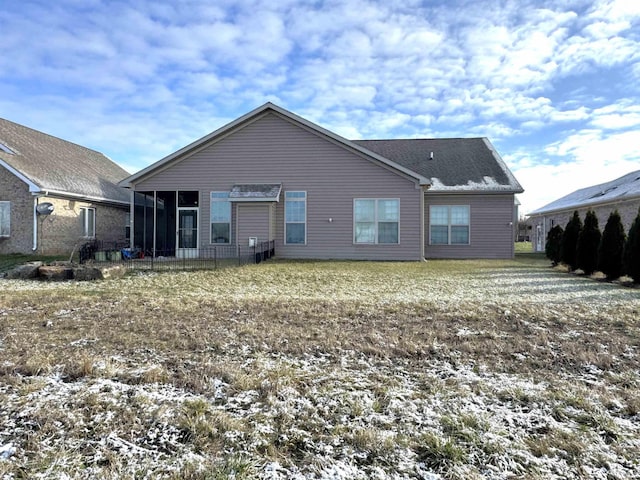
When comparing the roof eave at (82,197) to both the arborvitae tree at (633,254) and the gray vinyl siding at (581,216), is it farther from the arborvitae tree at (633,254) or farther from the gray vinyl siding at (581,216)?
the gray vinyl siding at (581,216)

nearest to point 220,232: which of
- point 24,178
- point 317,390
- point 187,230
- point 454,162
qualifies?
point 187,230

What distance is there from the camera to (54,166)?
17688mm

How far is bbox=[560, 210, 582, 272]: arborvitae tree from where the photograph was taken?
44.0 feet

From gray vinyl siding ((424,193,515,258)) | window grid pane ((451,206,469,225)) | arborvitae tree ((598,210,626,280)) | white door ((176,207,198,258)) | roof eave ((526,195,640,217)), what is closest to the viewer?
arborvitae tree ((598,210,626,280))

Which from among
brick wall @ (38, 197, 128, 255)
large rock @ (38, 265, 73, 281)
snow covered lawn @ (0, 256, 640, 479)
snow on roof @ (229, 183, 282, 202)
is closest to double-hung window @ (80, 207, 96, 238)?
brick wall @ (38, 197, 128, 255)

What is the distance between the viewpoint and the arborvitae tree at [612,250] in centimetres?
1089

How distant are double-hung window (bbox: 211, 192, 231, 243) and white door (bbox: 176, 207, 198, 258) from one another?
31.6 inches

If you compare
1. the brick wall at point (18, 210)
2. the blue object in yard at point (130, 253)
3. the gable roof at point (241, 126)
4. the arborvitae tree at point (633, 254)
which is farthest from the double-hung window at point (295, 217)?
the brick wall at point (18, 210)

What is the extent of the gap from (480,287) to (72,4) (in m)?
13.0

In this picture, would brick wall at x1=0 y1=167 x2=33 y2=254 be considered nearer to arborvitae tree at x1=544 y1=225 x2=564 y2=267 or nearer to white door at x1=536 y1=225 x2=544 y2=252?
arborvitae tree at x1=544 y1=225 x2=564 y2=267

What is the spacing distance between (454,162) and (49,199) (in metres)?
18.4

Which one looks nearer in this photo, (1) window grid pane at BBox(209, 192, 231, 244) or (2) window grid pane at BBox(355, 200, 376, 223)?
(2) window grid pane at BBox(355, 200, 376, 223)

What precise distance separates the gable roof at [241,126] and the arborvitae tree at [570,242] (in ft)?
18.4

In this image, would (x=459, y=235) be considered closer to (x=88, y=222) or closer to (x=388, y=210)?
(x=388, y=210)
